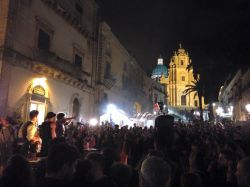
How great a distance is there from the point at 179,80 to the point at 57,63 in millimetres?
79493

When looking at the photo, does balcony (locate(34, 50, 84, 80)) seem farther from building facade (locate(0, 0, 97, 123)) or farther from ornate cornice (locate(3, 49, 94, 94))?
ornate cornice (locate(3, 49, 94, 94))

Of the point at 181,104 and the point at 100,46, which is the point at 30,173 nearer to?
the point at 100,46

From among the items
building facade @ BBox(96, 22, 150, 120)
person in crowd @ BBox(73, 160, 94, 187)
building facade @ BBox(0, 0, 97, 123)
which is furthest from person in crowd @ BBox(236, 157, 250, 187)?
building facade @ BBox(96, 22, 150, 120)

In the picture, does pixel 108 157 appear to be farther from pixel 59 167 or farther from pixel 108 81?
pixel 108 81

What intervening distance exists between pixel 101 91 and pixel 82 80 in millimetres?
4583

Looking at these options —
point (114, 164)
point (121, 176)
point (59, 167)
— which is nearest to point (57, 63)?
point (114, 164)

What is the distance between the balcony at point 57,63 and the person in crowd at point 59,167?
15078 mm

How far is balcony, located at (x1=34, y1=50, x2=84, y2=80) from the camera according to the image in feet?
58.8

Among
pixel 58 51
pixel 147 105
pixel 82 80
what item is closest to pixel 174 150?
pixel 58 51

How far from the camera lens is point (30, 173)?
10.3ft

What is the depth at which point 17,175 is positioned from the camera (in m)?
3.06

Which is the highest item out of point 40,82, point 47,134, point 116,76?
point 116,76

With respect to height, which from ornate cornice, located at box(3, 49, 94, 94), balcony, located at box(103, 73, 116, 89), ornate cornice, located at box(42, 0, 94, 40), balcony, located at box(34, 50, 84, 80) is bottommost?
ornate cornice, located at box(3, 49, 94, 94)

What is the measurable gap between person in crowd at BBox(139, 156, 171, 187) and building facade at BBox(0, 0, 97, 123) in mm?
13211
